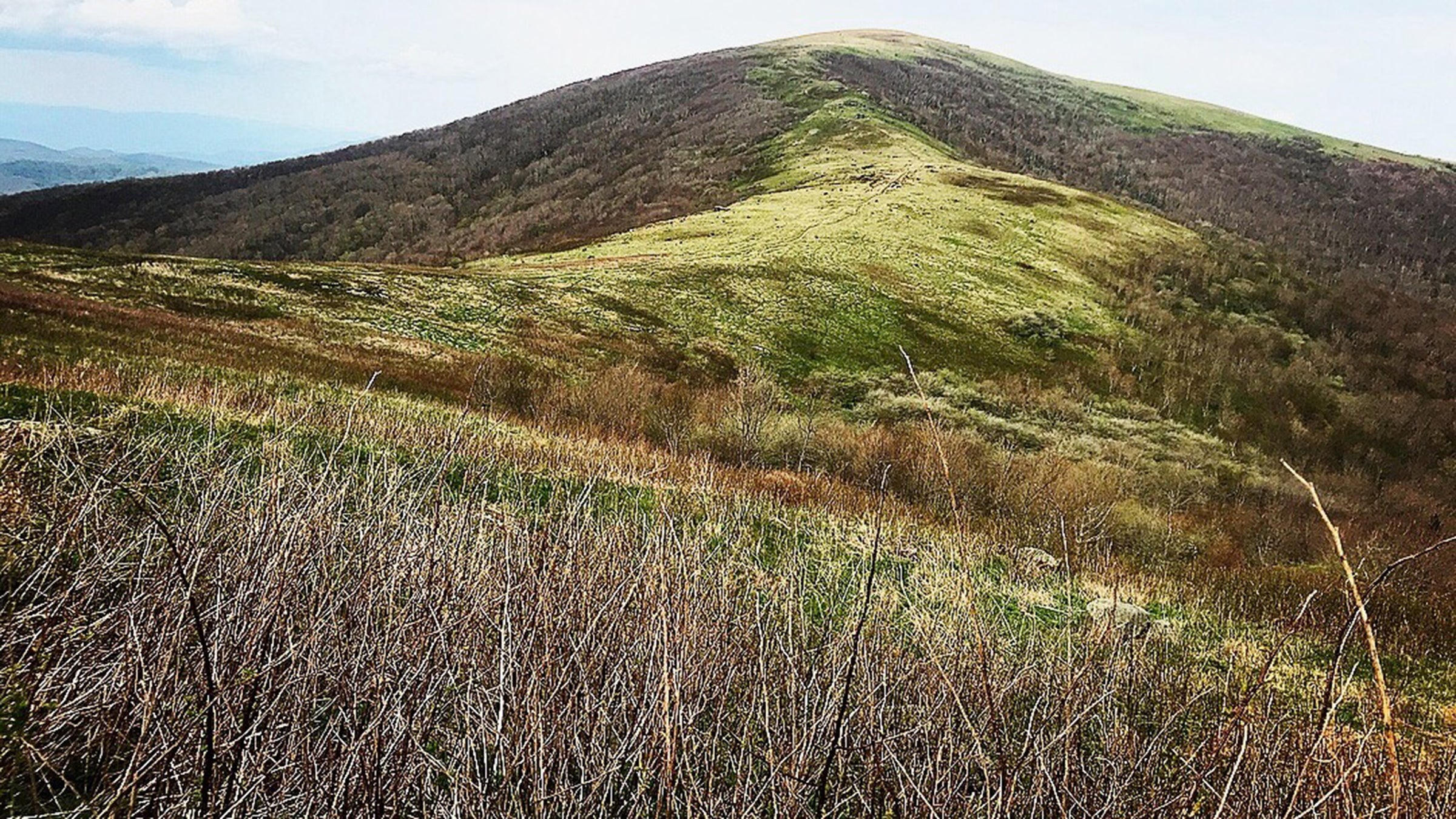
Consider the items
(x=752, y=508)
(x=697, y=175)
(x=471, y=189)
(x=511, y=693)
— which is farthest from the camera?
(x=471, y=189)

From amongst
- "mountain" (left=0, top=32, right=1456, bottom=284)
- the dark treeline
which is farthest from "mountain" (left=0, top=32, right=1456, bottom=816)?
"mountain" (left=0, top=32, right=1456, bottom=284)

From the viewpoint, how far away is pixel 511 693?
3.93 m

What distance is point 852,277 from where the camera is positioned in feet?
138

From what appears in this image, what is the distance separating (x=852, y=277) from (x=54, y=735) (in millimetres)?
40605

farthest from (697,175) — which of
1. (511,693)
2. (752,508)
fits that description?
(511,693)

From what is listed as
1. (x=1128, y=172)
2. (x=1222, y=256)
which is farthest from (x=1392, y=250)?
(x=1222, y=256)

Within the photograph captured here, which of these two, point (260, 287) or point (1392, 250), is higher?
point (260, 287)

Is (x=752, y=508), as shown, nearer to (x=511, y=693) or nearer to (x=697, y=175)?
(x=511, y=693)

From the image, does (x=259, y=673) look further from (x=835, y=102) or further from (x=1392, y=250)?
(x=1392, y=250)

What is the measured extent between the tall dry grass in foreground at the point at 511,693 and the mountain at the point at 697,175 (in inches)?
2091

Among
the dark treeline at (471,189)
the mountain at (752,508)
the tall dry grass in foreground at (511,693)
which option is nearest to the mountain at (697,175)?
the dark treeline at (471,189)

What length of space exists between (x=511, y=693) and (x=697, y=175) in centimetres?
7311

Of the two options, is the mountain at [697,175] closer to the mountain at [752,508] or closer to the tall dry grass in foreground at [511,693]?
the mountain at [752,508]

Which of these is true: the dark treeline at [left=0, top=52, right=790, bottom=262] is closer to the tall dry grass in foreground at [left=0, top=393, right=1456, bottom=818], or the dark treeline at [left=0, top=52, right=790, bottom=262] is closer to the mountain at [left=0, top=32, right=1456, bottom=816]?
the mountain at [left=0, top=32, right=1456, bottom=816]
